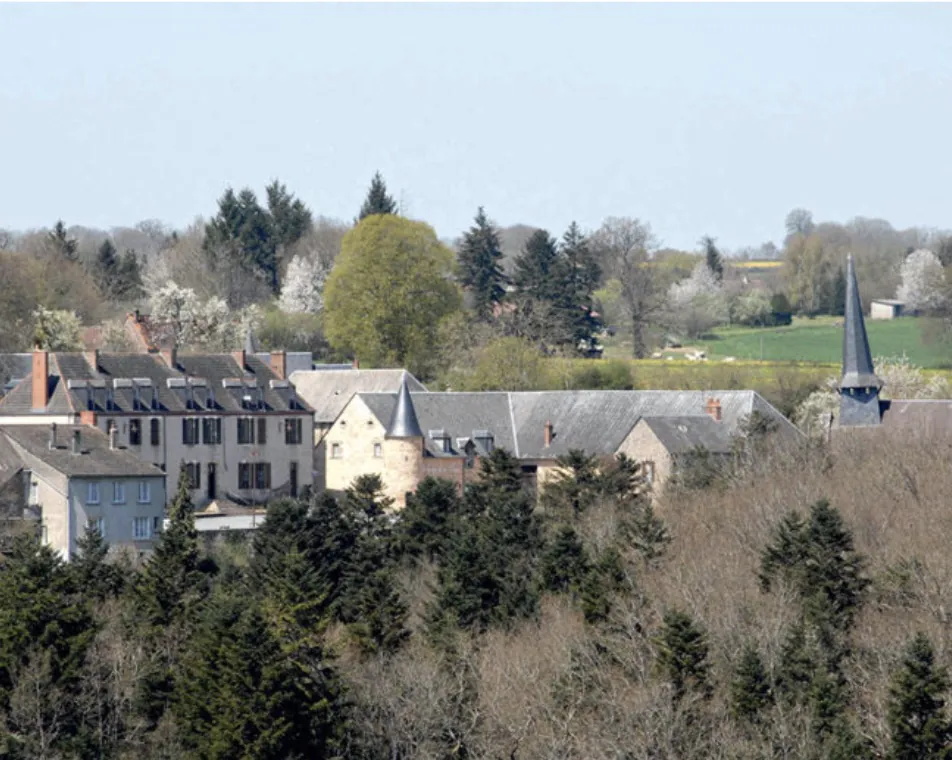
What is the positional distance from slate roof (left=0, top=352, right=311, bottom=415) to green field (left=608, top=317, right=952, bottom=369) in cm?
3005

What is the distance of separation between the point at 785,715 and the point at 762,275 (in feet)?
379

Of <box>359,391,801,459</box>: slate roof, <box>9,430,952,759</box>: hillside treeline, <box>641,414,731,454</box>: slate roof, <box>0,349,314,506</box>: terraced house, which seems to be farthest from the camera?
<box>359,391,801,459</box>: slate roof

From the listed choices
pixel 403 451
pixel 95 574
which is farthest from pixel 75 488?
pixel 403 451

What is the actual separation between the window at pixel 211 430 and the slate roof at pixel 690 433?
12448 millimetres

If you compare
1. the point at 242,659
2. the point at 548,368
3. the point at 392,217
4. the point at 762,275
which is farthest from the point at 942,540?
the point at 762,275

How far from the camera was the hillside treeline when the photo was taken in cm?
4703

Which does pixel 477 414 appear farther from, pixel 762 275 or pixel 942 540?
pixel 762 275

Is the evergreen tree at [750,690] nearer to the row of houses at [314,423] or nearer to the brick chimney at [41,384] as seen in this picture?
the row of houses at [314,423]

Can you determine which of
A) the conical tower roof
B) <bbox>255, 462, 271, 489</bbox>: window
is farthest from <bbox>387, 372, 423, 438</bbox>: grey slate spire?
the conical tower roof

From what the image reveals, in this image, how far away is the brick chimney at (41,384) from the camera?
7550 centimetres

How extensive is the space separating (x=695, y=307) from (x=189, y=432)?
4803 centimetres

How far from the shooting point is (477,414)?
81062 millimetres

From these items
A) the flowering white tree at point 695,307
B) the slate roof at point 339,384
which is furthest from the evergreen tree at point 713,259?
the slate roof at point 339,384

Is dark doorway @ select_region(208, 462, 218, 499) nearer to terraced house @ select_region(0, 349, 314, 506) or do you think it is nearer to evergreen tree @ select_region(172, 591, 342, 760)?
terraced house @ select_region(0, 349, 314, 506)
